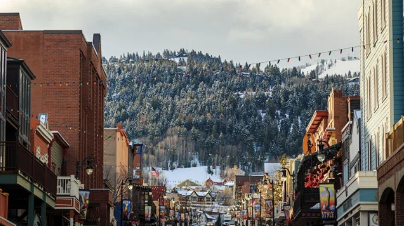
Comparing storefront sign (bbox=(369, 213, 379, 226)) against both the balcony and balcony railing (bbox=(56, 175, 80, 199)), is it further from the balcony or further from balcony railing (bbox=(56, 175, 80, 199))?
the balcony

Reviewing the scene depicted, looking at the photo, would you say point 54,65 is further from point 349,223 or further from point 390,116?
point 390,116

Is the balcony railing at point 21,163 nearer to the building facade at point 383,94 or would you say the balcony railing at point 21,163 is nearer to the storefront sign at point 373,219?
the building facade at point 383,94

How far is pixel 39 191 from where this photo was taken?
41656 millimetres

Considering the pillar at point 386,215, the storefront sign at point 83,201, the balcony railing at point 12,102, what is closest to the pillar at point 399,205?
the pillar at point 386,215

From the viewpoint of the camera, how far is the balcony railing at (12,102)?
1688 inches

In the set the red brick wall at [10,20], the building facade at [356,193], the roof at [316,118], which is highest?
the red brick wall at [10,20]

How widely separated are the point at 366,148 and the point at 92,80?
3825cm

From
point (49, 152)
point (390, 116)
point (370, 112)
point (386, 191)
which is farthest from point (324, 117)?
point (386, 191)

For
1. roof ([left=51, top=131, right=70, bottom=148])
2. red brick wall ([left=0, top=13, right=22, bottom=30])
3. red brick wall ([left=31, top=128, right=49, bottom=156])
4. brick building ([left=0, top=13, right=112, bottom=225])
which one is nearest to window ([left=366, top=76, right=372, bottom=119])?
red brick wall ([left=31, top=128, right=49, bottom=156])

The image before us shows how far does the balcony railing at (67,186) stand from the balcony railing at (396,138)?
73.9ft

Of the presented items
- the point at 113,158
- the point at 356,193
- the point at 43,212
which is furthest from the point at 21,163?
the point at 113,158

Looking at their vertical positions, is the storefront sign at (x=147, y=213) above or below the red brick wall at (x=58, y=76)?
below

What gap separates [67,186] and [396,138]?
25.1m

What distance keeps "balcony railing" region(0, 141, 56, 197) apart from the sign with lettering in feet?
61.0
